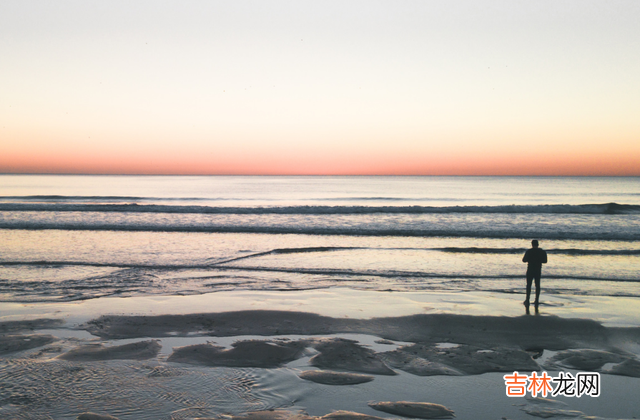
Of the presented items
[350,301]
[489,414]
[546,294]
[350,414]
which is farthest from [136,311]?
[546,294]

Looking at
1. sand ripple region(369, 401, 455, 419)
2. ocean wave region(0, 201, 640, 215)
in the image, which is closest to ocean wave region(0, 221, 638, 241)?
ocean wave region(0, 201, 640, 215)

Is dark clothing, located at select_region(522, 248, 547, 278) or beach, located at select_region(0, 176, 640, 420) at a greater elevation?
dark clothing, located at select_region(522, 248, 547, 278)

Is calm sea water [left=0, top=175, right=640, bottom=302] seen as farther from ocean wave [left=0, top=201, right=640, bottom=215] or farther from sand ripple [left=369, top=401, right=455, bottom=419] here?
sand ripple [left=369, top=401, right=455, bottom=419]

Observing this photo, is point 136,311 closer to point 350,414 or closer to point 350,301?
→ point 350,301

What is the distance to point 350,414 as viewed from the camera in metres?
4.35

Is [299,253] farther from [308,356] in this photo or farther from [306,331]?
[308,356]

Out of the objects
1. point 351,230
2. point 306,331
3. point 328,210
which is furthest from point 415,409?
point 328,210
